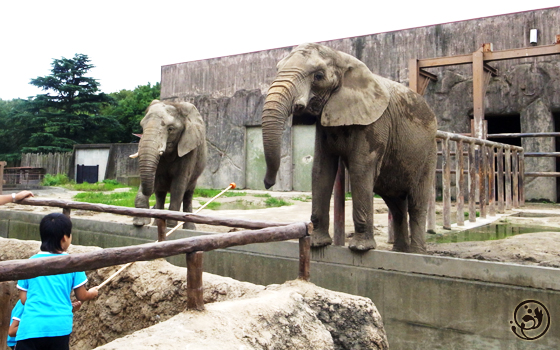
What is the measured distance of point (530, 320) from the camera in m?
3.91

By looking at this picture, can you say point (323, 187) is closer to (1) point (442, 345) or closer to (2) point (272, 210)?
(1) point (442, 345)

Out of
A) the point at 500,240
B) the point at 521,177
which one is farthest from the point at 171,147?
the point at 521,177

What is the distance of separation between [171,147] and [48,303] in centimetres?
390

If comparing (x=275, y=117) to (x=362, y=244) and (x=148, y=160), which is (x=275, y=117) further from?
(x=148, y=160)

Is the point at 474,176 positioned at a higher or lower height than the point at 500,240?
higher

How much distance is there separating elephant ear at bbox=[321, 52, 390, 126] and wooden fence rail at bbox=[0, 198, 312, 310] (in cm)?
147

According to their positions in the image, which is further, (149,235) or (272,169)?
(149,235)

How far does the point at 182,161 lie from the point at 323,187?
2534mm

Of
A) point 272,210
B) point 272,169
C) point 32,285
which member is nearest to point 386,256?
point 272,169

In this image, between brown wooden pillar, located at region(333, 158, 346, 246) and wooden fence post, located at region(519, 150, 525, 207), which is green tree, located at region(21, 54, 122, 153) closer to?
wooden fence post, located at region(519, 150, 525, 207)

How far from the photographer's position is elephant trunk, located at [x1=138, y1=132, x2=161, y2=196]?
19.4 feet

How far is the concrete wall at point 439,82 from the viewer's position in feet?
40.1

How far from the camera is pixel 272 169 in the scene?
14.1 ft

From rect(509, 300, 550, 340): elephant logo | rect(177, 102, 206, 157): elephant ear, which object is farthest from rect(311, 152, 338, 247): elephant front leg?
rect(177, 102, 206, 157): elephant ear
